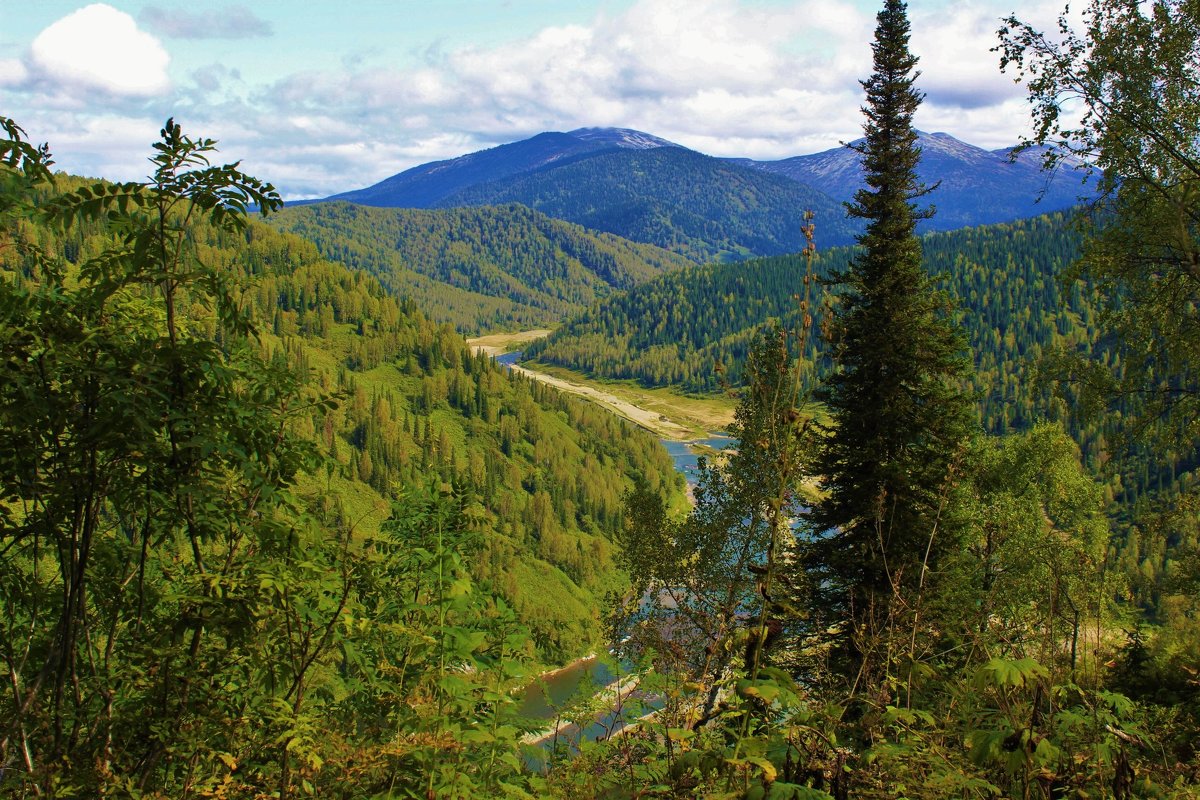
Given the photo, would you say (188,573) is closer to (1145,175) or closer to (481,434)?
(1145,175)

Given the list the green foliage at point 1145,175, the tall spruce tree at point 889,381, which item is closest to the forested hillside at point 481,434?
the tall spruce tree at point 889,381

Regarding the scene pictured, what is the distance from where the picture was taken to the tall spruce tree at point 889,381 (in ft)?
54.4

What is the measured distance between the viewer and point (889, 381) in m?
17.2

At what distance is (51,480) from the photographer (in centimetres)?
359

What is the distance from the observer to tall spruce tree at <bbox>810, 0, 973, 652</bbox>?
16.6 m

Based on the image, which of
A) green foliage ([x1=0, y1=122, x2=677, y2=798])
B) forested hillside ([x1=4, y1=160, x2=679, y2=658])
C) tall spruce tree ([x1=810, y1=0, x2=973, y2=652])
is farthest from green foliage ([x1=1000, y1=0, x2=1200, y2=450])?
forested hillside ([x1=4, y1=160, x2=679, y2=658])

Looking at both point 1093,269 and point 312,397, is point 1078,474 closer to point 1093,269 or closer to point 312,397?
point 1093,269

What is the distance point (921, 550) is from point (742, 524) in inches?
209

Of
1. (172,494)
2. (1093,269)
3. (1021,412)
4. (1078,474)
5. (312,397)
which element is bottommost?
(1021,412)

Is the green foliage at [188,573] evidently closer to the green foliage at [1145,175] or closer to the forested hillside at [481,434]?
the green foliage at [1145,175]

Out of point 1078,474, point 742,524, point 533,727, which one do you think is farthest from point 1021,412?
point 533,727

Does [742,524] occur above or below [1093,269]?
below

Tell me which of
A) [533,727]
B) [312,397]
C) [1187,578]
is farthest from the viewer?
[1187,578]

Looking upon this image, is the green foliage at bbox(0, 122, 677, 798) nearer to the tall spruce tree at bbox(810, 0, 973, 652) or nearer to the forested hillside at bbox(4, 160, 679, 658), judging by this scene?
the tall spruce tree at bbox(810, 0, 973, 652)
